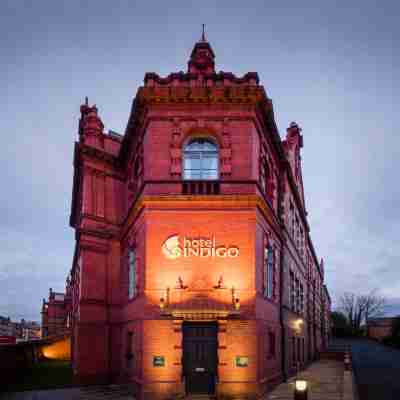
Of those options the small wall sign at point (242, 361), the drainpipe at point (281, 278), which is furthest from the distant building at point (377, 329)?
the small wall sign at point (242, 361)

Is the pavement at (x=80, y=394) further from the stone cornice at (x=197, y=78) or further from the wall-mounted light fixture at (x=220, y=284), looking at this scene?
the stone cornice at (x=197, y=78)

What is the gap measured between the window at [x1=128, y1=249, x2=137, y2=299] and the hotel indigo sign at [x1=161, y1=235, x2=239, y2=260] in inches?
148

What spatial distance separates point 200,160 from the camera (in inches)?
827

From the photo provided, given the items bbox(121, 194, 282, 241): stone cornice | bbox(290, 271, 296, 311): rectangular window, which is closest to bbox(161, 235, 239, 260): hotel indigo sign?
bbox(121, 194, 282, 241): stone cornice

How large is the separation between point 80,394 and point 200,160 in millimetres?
11288

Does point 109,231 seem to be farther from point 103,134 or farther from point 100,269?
point 103,134

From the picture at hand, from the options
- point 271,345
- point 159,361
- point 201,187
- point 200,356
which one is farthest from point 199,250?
point 271,345

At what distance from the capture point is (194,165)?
21000 millimetres

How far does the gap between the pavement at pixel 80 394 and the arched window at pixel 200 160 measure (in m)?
9.24

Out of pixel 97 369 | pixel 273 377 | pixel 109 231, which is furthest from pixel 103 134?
pixel 273 377

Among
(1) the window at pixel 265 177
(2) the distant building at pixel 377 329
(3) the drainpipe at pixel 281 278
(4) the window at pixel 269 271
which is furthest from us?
(2) the distant building at pixel 377 329

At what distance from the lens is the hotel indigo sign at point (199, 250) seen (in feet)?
65.1

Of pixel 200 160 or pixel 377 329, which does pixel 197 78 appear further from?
pixel 377 329

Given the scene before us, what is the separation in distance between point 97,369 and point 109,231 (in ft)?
22.6
